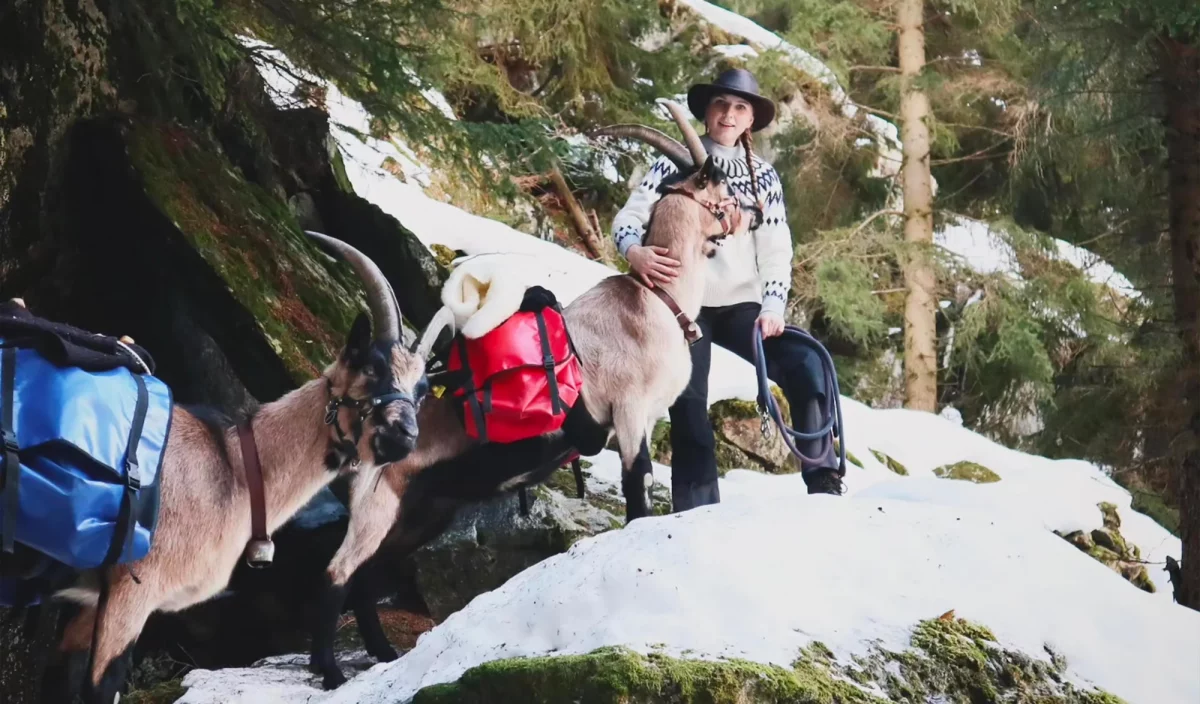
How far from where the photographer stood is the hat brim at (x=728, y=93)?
5523mm

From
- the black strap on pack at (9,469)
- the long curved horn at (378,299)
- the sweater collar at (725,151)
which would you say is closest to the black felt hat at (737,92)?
the sweater collar at (725,151)

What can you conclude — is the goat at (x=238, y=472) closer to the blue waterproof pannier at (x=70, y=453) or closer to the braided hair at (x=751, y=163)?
the blue waterproof pannier at (x=70, y=453)

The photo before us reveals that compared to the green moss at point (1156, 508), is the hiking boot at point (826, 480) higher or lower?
higher

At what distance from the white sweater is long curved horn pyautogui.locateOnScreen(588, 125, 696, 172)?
114mm

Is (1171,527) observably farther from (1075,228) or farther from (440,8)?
(440,8)

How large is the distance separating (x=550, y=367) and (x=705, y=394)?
3.57ft

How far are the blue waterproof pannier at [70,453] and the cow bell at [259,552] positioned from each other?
1.74 feet

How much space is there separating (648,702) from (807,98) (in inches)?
596

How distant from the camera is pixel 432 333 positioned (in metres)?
4.84

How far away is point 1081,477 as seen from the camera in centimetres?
959

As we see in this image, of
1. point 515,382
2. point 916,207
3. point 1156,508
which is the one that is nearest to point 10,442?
point 515,382

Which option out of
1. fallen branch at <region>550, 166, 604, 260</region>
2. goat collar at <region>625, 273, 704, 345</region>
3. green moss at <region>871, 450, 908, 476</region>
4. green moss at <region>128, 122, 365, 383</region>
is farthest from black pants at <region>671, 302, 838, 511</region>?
fallen branch at <region>550, 166, 604, 260</region>

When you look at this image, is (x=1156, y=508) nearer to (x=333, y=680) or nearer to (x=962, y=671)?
(x=962, y=671)

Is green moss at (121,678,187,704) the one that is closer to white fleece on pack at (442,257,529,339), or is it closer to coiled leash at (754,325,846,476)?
white fleece on pack at (442,257,529,339)
